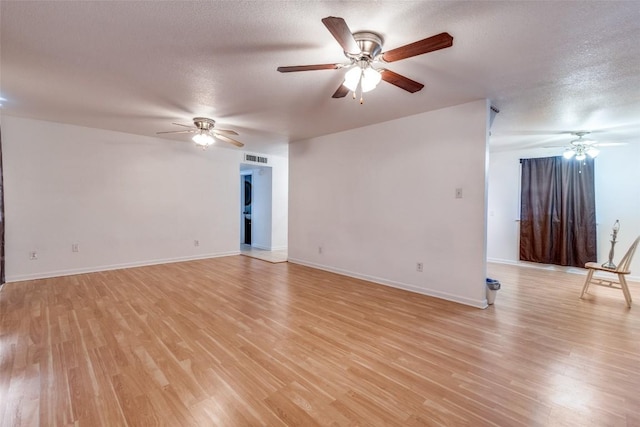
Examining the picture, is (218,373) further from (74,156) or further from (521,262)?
(521,262)

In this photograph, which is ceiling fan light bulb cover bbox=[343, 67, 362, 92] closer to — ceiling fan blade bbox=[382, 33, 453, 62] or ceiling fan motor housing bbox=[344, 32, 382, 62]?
ceiling fan motor housing bbox=[344, 32, 382, 62]

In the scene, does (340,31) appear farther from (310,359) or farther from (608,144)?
(608,144)

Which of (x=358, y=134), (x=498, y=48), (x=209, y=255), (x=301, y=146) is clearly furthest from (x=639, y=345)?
(x=209, y=255)

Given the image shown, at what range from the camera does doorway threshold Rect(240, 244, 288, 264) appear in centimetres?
606

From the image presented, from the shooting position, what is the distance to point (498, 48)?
2172mm

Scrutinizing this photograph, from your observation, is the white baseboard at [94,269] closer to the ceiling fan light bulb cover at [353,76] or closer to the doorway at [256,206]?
the doorway at [256,206]

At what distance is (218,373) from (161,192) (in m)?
4.63

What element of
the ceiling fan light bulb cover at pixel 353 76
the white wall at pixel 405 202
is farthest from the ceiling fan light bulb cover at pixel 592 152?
the ceiling fan light bulb cover at pixel 353 76

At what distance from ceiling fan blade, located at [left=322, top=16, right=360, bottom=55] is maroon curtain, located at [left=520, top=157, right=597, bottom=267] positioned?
5.69 meters

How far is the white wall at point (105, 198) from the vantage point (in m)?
4.24

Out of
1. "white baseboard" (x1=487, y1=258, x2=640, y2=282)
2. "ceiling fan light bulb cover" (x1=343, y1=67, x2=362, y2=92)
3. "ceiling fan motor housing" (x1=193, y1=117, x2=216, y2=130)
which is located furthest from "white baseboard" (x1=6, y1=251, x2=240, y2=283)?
"white baseboard" (x1=487, y1=258, x2=640, y2=282)

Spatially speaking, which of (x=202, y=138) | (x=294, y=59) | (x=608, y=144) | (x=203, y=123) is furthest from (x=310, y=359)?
(x=608, y=144)

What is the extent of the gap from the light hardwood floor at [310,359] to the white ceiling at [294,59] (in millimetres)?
2469

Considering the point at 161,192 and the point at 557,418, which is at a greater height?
the point at 161,192
